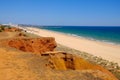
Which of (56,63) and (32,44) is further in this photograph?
(32,44)

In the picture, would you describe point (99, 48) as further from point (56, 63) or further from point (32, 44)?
point (56, 63)

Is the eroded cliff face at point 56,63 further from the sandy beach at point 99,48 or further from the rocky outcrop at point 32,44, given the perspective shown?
the sandy beach at point 99,48

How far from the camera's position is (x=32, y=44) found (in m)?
19.5

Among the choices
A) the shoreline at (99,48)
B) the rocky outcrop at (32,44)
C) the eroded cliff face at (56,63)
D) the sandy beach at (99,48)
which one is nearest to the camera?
the eroded cliff face at (56,63)

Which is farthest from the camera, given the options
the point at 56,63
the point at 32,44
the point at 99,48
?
the point at 99,48

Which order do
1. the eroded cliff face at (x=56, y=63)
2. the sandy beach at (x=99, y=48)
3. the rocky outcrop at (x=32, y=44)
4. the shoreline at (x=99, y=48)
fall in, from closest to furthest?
the eroded cliff face at (x=56, y=63) → the rocky outcrop at (x=32, y=44) → the shoreline at (x=99, y=48) → the sandy beach at (x=99, y=48)

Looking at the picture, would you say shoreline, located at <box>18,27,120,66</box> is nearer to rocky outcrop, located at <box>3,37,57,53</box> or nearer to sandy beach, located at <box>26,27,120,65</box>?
sandy beach, located at <box>26,27,120,65</box>

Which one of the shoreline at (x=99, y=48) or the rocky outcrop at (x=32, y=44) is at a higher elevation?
the rocky outcrop at (x=32, y=44)

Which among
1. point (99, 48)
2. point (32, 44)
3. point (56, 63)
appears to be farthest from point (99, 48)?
point (56, 63)

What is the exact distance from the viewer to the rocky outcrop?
61.4ft

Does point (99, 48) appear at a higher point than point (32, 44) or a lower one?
lower

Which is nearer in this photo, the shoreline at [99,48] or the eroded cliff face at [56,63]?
the eroded cliff face at [56,63]

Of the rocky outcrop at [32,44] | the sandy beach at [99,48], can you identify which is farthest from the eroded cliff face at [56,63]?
the sandy beach at [99,48]

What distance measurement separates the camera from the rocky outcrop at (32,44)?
18703 millimetres
